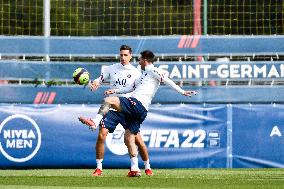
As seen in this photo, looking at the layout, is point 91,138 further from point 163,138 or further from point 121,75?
point 121,75

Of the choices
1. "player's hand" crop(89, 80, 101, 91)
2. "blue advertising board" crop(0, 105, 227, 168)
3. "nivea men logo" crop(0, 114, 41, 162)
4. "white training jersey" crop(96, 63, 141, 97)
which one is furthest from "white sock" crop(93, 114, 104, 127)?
"nivea men logo" crop(0, 114, 41, 162)

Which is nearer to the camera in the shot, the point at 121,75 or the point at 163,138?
the point at 121,75

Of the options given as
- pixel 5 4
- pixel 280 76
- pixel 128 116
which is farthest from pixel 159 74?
pixel 5 4

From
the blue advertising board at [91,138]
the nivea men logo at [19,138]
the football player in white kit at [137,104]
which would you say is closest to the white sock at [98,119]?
the football player in white kit at [137,104]

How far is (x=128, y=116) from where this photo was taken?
1540cm

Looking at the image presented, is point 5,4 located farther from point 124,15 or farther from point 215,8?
point 215,8

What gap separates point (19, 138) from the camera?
19500 mm

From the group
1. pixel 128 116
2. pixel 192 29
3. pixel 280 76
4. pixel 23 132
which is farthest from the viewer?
pixel 192 29

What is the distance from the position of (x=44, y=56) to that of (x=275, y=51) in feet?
18.6

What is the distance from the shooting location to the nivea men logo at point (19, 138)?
63.7 feet

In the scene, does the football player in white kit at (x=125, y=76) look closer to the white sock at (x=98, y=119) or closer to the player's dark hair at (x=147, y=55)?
the player's dark hair at (x=147, y=55)

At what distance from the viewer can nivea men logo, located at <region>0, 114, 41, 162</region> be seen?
19.4 metres

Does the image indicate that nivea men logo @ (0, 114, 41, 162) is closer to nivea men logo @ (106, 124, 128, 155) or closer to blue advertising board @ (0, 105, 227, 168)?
blue advertising board @ (0, 105, 227, 168)

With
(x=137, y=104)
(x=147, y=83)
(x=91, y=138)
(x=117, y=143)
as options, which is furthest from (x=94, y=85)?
(x=91, y=138)
